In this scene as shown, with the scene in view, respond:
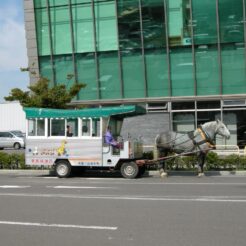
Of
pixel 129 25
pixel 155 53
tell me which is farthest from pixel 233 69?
pixel 129 25

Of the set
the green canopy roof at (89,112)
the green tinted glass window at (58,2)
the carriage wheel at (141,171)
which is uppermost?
the green tinted glass window at (58,2)

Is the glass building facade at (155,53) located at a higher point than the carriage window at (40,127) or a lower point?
higher

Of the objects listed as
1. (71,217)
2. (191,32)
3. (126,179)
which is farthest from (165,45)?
(71,217)

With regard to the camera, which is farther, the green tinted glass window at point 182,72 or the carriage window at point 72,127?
the green tinted glass window at point 182,72

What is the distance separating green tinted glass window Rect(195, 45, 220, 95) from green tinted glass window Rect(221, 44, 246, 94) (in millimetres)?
427

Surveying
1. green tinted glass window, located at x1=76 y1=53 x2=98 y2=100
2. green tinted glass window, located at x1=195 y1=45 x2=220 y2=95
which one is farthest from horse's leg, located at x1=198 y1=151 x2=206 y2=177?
green tinted glass window, located at x1=76 y1=53 x2=98 y2=100

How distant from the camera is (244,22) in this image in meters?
29.4

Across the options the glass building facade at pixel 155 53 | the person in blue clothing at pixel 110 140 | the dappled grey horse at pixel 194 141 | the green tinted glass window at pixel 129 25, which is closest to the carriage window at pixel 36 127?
the person in blue clothing at pixel 110 140

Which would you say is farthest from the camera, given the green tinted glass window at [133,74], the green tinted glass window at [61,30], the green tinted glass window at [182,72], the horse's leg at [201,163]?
the green tinted glass window at [61,30]

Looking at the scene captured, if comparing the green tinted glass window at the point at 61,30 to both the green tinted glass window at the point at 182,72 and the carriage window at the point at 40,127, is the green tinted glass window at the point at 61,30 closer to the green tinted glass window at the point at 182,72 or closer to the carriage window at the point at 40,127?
the green tinted glass window at the point at 182,72

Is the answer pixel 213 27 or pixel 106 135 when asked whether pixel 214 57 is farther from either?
pixel 106 135

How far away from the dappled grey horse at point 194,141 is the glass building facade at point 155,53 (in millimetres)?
12168

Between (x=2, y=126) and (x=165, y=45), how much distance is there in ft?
79.2

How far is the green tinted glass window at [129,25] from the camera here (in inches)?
1228
